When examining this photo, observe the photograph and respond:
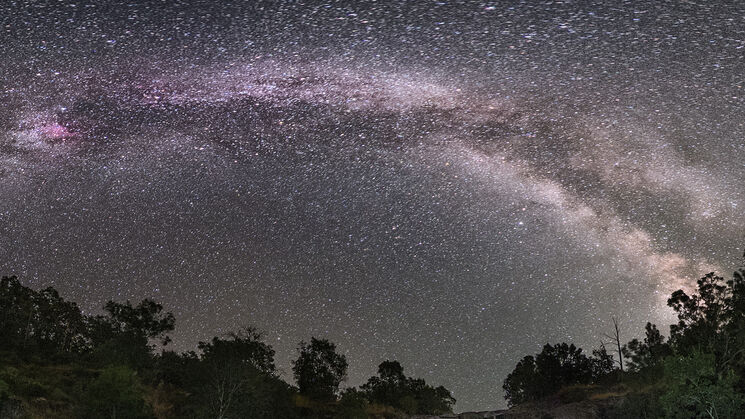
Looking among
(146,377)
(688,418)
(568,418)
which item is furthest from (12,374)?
(568,418)

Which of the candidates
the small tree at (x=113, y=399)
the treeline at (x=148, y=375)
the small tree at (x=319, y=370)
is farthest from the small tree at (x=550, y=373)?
the small tree at (x=113, y=399)

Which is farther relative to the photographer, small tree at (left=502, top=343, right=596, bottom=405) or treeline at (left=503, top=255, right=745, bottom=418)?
small tree at (left=502, top=343, right=596, bottom=405)

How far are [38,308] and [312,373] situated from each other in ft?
139

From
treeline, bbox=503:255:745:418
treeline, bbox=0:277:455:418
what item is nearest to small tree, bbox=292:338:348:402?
treeline, bbox=0:277:455:418

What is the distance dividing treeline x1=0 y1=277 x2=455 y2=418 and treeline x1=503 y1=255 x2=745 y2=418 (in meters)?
19.2

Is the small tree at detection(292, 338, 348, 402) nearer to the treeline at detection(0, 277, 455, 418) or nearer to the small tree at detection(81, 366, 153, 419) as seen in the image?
the treeline at detection(0, 277, 455, 418)

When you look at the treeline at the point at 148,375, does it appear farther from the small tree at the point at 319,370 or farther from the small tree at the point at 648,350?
the small tree at the point at 648,350

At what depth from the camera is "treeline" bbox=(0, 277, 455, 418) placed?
140 feet

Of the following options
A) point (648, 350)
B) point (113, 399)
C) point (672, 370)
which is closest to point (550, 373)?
point (648, 350)

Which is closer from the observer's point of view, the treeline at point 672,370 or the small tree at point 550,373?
the treeline at point 672,370

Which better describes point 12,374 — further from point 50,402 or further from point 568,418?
point 568,418

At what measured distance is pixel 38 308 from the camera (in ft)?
288

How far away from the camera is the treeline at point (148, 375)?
4272cm

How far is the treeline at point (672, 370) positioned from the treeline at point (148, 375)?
63.0 ft
